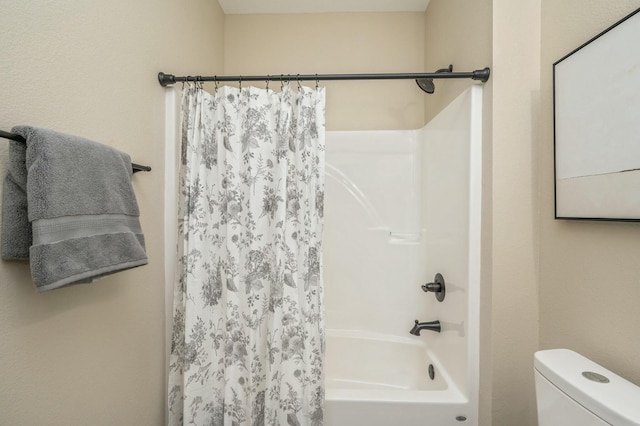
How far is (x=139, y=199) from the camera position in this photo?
3.80 ft

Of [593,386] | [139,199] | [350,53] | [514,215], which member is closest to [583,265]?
[514,215]

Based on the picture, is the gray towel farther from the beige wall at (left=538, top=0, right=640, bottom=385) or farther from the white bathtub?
the beige wall at (left=538, top=0, right=640, bottom=385)

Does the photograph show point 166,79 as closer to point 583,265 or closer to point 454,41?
point 454,41

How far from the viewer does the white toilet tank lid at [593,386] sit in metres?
0.65

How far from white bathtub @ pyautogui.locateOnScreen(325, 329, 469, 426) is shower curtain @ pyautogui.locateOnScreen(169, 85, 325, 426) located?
165mm

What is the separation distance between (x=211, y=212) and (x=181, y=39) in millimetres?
920

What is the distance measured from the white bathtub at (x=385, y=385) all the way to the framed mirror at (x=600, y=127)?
91cm

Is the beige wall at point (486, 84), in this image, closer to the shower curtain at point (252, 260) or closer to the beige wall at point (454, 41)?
the beige wall at point (454, 41)

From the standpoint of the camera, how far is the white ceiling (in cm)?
206

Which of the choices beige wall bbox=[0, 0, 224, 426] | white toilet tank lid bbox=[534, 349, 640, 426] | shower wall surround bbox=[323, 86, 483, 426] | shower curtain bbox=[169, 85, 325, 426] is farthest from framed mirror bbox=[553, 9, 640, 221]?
beige wall bbox=[0, 0, 224, 426]

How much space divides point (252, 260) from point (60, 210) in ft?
2.21

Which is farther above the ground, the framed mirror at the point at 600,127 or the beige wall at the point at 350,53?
the beige wall at the point at 350,53

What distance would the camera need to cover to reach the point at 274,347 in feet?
3.99

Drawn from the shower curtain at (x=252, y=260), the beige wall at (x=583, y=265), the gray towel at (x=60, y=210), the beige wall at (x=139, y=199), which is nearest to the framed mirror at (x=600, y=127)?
the beige wall at (x=583, y=265)
